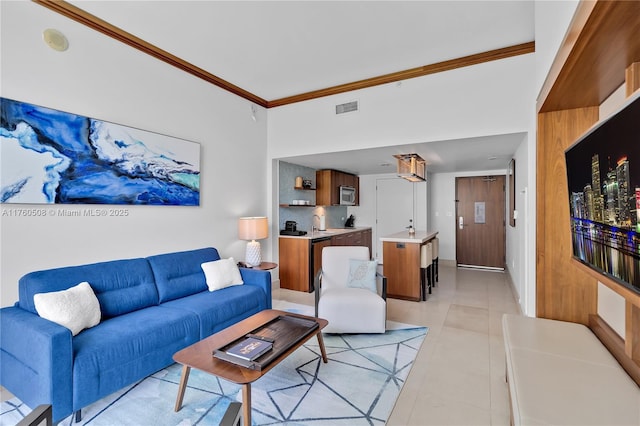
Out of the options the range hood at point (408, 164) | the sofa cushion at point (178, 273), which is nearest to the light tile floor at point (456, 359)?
the sofa cushion at point (178, 273)

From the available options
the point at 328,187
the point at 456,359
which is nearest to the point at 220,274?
the point at 456,359

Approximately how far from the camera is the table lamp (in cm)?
415

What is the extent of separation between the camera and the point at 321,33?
305cm

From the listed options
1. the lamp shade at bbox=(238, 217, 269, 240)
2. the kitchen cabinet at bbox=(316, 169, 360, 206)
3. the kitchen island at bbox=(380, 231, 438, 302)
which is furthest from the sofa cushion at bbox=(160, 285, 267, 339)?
the kitchen cabinet at bbox=(316, 169, 360, 206)

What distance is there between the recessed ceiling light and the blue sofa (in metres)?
1.88

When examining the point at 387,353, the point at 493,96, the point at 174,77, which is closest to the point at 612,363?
the point at 387,353

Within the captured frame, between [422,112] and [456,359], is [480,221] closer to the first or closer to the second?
[422,112]

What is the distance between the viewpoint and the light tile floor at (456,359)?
6.44 feet

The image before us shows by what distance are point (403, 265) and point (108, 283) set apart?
3526 millimetres

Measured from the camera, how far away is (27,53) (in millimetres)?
2455

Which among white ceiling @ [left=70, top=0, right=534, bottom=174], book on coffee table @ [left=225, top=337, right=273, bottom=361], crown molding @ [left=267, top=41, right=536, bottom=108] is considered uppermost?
white ceiling @ [left=70, top=0, right=534, bottom=174]

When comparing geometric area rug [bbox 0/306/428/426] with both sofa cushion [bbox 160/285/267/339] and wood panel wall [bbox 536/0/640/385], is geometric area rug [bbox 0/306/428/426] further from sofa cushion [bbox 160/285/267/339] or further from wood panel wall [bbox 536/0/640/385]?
wood panel wall [bbox 536/0/640/385]

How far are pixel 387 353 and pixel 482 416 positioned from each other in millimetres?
944

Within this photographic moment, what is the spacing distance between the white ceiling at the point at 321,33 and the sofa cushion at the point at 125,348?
105 inches
